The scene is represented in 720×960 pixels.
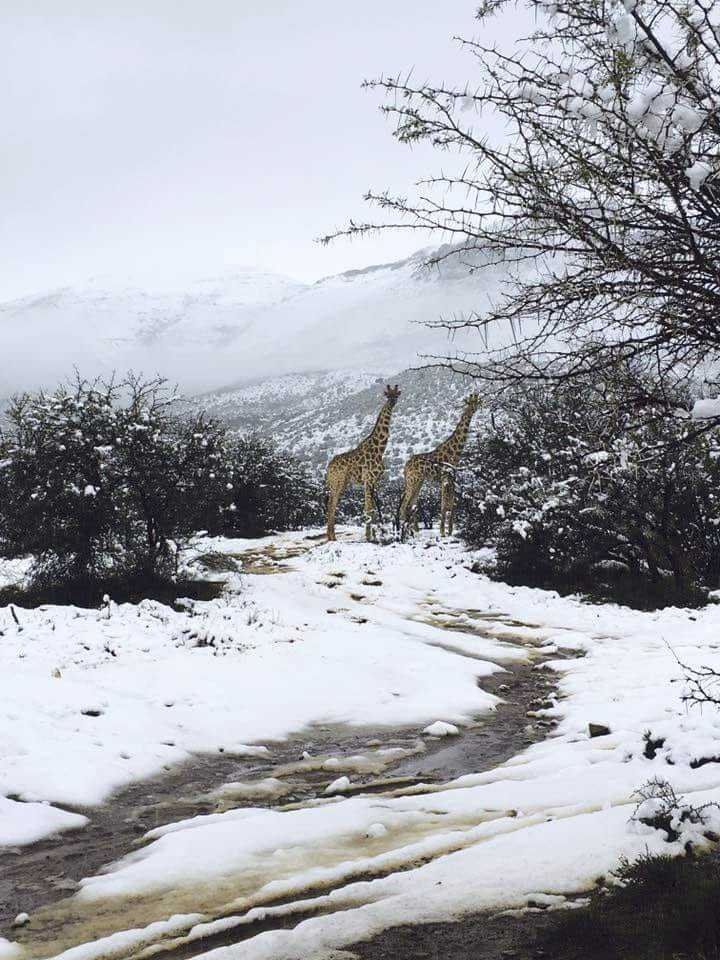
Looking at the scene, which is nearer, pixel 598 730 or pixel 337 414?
pixel 598 730

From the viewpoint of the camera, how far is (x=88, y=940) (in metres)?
2.95

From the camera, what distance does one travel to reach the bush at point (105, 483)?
11.8 metres

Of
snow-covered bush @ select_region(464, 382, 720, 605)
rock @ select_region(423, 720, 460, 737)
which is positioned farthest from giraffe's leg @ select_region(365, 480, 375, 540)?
rock @ select_region(423, 720, 460, 737)

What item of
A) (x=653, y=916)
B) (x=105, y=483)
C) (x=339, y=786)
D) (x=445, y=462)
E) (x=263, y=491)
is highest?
(x=105, y=483)

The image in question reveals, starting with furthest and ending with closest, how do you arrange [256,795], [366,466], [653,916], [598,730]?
[366,466] → [598,730] → [256,795] → [653,916]

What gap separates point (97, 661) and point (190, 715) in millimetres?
1844

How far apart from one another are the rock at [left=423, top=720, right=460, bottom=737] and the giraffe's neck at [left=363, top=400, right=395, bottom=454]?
1450cm

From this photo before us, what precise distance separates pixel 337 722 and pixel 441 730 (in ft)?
3.57

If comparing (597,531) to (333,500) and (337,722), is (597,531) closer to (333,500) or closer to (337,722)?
(337,722)

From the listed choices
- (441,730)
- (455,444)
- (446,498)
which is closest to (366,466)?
(446,498)

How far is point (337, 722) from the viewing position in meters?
6.71

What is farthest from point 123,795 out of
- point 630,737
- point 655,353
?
point 655,353

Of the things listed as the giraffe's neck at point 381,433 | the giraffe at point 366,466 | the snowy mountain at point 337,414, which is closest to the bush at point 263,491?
the giraffe at point 366,466

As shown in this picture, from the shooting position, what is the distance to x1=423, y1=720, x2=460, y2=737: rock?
6246mm
